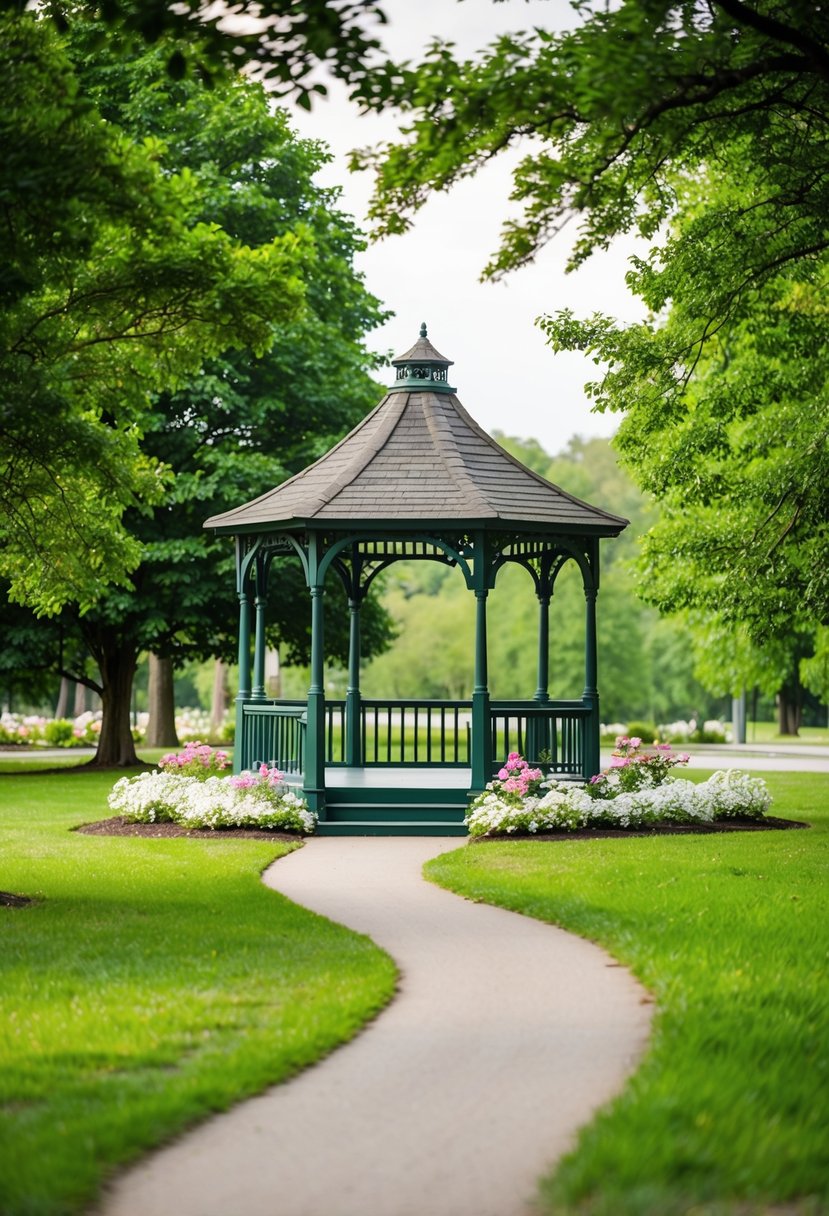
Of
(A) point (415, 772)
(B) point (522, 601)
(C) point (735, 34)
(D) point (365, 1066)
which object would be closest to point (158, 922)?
(D) point (365, 1066)

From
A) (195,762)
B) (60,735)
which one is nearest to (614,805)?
(195,762)

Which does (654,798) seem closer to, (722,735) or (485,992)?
(485,992)

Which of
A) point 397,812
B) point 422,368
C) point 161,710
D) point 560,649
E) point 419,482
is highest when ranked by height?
point 422,368

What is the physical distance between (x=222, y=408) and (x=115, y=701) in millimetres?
5894

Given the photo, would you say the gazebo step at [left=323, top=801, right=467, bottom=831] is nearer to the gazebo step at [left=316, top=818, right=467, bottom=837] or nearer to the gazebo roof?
the gazebo step at [left=316, top=818, right=467, bottom=837]

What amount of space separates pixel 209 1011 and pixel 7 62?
6415 millimetres

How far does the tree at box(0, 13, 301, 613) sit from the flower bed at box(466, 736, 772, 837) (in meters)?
5.43

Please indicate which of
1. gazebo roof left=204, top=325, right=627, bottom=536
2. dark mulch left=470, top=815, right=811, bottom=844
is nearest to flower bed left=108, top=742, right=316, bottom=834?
dark mulch left=470, top=815, right=811, bottom=844

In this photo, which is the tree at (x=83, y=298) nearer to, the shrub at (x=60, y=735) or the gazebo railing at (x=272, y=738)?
the gazebo railing at (x=272, y=738)

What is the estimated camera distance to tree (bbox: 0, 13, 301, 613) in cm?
978

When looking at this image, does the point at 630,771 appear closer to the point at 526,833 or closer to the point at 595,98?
the point at 526,833

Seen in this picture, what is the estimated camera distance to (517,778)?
56.9 ft

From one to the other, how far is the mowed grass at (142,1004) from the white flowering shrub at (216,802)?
318 centimetres

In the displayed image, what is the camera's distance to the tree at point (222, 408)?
26062mm
